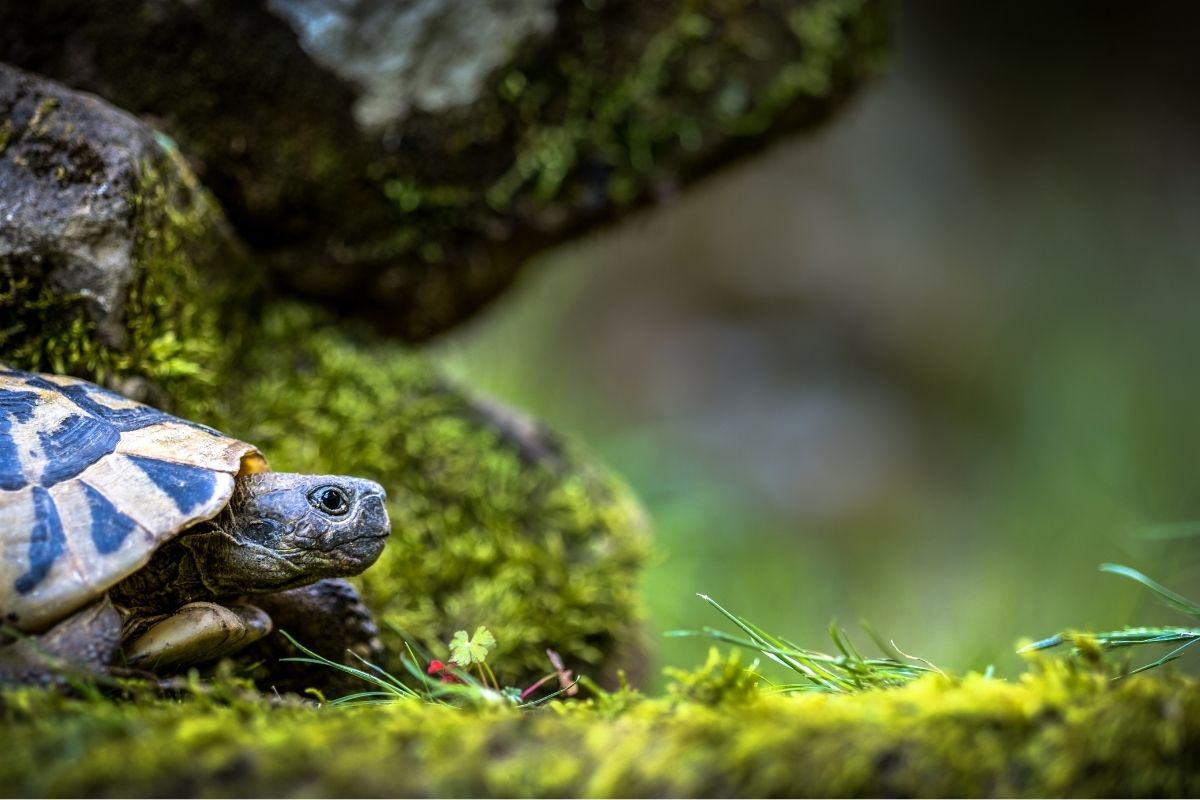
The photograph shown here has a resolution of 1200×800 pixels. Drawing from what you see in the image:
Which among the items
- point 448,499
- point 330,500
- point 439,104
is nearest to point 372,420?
point 448,499

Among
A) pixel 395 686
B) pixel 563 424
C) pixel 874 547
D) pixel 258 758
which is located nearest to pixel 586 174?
pixel 395 686

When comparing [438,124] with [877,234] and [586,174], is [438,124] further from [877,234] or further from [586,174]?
[877,234]

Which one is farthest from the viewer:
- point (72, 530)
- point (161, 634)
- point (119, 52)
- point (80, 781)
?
point (119, 52)

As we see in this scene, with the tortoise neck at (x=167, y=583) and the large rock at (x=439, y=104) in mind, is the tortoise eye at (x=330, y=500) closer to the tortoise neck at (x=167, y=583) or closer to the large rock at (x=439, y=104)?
the tortoise neck at (x=167, y=583)

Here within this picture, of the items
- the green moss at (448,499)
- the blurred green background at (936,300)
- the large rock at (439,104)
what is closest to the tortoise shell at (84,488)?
the green moss at (448,499)

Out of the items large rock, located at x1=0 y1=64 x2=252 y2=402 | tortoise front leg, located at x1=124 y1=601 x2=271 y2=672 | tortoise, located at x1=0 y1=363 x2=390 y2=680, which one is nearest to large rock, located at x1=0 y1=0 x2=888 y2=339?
large rock, located at x1=0 y1=64 x2=252 y2=402

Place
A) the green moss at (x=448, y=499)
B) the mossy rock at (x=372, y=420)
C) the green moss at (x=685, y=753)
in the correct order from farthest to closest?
the green moss at (x=448, y=499) < the mossy rock at (x=372, y=420) < the green moss at (x=685, y=753)
